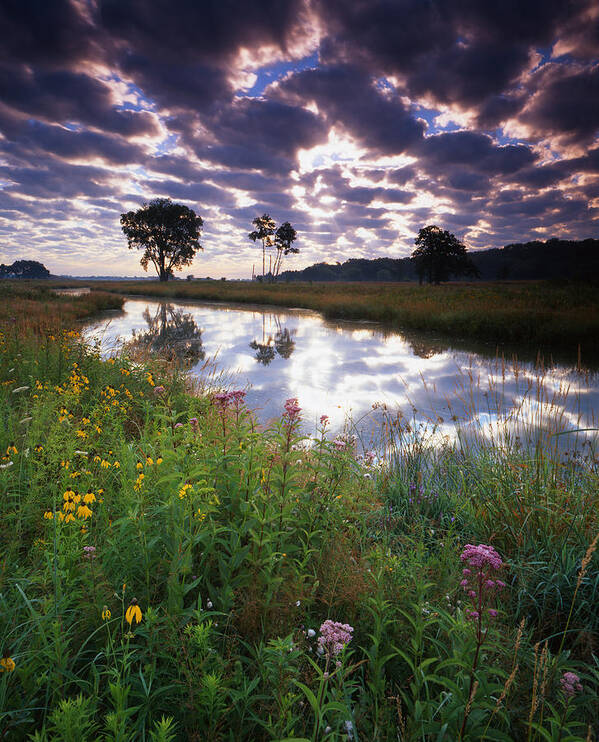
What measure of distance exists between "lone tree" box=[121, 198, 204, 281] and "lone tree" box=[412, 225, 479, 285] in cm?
3548

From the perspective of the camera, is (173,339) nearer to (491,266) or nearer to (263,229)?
(263,229)

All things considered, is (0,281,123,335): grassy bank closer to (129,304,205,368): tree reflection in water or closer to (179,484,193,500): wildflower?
(129,304,205,368): tree reflection in water

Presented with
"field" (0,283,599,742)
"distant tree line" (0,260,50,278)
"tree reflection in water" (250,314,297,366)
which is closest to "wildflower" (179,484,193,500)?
"field" (0,283,599,742)

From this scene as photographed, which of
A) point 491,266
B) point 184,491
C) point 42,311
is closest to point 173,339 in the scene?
point 42,311

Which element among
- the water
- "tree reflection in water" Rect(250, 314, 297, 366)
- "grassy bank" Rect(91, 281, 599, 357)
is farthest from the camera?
"grassy bank" Rect(91, 281, 599, 357)

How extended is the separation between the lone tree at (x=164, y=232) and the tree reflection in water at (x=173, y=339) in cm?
4053

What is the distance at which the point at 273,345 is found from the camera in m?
13.5

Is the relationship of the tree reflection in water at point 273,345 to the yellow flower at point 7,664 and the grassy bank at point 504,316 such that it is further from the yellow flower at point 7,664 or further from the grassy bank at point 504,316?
the yellow flower at point 7,664

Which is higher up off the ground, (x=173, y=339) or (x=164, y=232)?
(x=164, y=232)

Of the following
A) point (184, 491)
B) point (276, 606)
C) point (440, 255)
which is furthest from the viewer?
point (440, 255)

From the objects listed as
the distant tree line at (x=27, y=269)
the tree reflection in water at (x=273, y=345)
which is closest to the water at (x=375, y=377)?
the tree reflection in water at (x=273, y=345)

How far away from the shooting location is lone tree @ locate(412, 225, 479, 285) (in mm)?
54281

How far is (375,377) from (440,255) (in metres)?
52.0

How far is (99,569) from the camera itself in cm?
165
